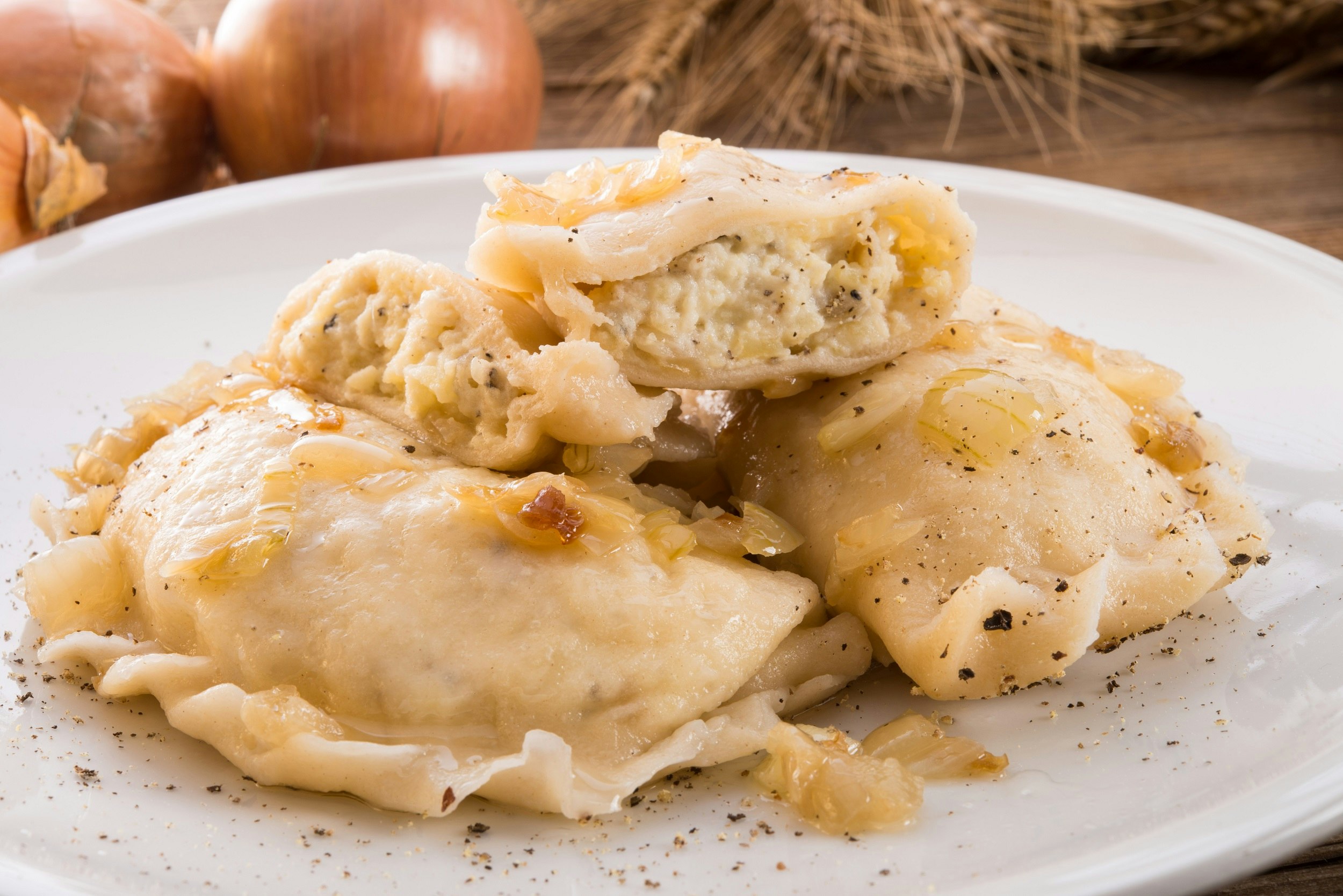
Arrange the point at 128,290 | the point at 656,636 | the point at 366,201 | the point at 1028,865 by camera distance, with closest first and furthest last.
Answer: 1. the point at 1028,865
2. the point at 656,636
3. the point at 128,290
4. the point at 366,201

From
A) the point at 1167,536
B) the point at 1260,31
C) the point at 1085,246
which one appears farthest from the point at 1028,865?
the point at 1260,31

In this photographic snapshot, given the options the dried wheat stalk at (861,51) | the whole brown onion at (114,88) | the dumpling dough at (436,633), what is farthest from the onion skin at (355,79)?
the dumpling dough at (436,633)

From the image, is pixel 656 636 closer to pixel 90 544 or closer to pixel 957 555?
pixel 957 555

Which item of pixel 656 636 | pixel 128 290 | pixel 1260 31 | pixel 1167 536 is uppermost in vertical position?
pixel 1260 31

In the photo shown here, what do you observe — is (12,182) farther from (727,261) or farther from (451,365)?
(727,261)

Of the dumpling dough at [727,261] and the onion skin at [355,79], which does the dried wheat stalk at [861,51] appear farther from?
the dumpling dough at [727,261]

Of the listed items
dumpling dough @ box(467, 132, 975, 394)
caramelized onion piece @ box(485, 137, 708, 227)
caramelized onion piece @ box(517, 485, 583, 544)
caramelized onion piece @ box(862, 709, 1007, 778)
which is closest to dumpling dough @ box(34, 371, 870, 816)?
caramelized onion piece @ box(517, 485, 583, 544)

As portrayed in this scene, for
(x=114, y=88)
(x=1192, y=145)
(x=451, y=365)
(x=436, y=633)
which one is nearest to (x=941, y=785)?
(x=436, y=633)
